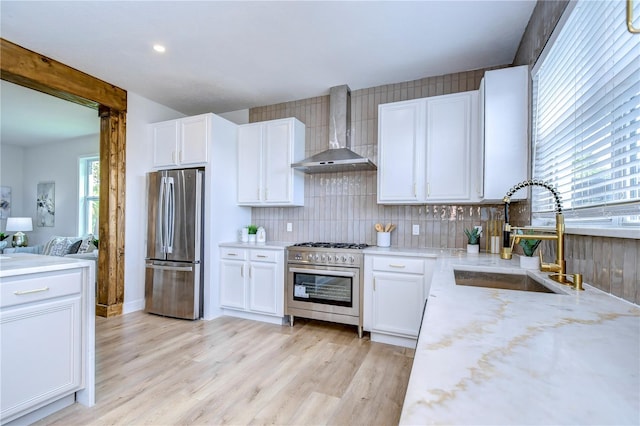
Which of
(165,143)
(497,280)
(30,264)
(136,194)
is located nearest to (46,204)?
(136,194)

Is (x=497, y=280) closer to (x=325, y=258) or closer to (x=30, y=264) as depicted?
(x=325, y=258)

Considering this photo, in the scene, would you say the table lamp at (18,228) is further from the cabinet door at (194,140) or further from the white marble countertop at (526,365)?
the white marble countertop at (526,365)

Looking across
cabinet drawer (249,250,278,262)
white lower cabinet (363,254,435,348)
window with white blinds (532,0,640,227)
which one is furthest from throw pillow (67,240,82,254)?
window with white blinds (532,0,640,227)

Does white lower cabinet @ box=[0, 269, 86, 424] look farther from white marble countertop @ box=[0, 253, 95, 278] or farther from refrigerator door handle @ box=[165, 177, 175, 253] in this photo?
refrigerator door handle @ box=[165, 177, 175, 253]

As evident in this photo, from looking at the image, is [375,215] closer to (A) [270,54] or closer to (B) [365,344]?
(B) [365,344]

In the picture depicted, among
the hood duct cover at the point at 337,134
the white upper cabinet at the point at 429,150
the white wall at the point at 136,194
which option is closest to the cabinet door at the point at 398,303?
the white upper cabinet at the point at 429,150

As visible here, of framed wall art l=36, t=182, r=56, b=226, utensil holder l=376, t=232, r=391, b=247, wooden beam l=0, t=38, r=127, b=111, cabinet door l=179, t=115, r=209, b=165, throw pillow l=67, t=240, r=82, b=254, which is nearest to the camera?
wooden beam l=0, t=38, r=127, b=111

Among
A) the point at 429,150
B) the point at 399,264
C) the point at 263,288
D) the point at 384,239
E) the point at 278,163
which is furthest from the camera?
the point at 278,163

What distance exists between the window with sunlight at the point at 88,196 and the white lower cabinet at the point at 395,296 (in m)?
5.34

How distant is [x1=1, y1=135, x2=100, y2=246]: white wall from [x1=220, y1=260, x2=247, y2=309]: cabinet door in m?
4.01

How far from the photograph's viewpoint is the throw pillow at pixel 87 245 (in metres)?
4.77

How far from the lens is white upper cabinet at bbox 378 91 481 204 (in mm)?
2729

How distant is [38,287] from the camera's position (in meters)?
1.59

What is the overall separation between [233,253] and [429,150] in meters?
2.35
